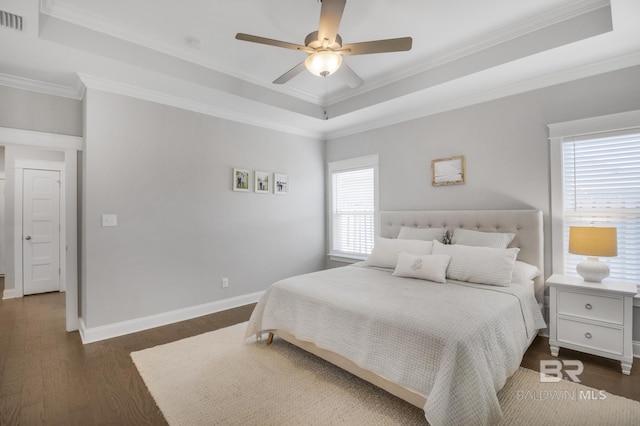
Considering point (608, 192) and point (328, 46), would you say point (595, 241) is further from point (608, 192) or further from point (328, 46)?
point (328, 46)

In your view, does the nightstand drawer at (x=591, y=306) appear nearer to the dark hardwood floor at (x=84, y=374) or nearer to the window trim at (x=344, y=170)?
the dark hardwood floor at (x=84, y=374)

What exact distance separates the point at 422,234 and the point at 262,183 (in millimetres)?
2289

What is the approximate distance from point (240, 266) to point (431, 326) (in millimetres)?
2941

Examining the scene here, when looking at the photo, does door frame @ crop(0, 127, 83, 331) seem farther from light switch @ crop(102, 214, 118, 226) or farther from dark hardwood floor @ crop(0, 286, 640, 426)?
light switch @ crop(102, 214, 118, 226)

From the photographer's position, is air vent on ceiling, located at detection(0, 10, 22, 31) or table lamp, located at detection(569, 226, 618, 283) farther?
table lamp, located at detection(569, 226, 618, 283)

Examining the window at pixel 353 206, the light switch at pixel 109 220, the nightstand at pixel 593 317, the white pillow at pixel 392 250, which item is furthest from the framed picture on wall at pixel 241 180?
the nightstand at pixel 593 317

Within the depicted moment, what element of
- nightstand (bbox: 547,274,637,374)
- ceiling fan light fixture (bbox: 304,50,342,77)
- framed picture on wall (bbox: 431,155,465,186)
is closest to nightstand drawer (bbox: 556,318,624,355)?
nightstand (bbox: 547,274,637,374)

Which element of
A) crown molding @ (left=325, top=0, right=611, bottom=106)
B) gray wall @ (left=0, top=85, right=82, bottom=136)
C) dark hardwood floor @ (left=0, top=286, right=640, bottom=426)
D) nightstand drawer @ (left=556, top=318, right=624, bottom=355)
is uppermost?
crown molding @ (left=325, top=0, right=611, bottom=106)

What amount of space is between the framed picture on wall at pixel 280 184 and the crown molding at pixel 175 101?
0.70 meters

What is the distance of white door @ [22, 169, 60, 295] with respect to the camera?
4.79 meters

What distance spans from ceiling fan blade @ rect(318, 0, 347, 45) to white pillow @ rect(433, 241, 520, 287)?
2.15 m

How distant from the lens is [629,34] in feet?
7.39

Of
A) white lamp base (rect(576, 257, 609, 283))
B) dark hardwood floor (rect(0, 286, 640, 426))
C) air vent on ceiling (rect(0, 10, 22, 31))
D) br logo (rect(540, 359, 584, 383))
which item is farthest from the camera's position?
white lamp base (rect(576, 257, 609, 283))

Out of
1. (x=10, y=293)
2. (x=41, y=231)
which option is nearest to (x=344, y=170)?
(x=41, y=231)
